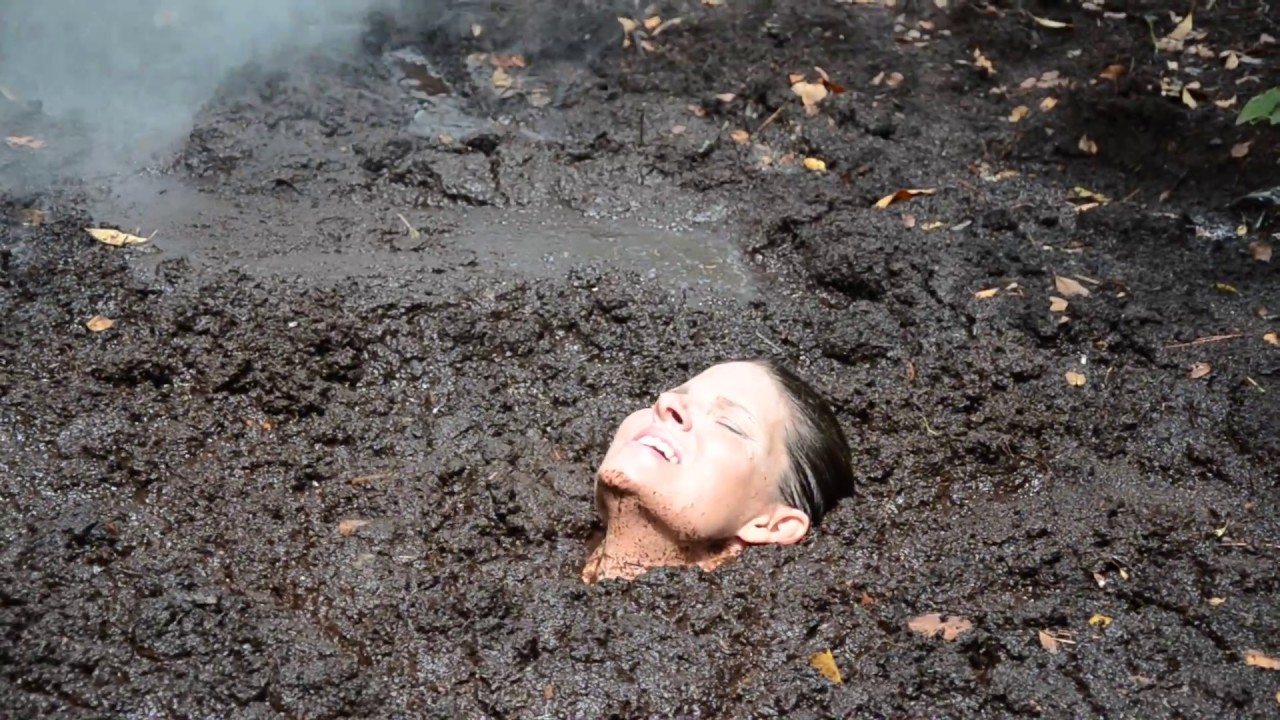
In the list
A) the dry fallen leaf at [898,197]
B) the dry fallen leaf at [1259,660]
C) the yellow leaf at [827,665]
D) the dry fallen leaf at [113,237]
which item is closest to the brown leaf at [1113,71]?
the dry fallen leaf at [898,197]

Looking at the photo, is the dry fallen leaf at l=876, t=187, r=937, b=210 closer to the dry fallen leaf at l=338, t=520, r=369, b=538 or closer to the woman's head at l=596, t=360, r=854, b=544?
the woman's head at l=596, t=360, r=854, b=544

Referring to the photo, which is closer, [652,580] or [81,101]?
[652,580]

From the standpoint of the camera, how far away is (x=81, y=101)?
5012 millimetres

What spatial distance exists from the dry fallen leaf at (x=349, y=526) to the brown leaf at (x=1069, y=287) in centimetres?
265

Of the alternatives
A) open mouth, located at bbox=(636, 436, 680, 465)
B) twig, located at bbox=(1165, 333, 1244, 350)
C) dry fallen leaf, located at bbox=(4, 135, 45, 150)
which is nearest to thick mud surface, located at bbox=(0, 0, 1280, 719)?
twig, located at bbox=(1165, 333, 1244, 350)

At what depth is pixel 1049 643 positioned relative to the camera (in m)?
2.87

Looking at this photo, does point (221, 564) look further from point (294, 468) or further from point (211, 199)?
point (211, 199)

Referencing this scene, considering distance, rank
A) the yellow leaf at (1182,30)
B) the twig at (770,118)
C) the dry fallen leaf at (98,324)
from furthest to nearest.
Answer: the yellow leaf at (1182,30) → the twig at (770,118) → the dry fallen leaf at (98,324)

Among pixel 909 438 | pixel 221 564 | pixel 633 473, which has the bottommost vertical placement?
pixel 909 438

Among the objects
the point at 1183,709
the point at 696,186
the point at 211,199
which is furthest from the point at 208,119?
the point at 1183,709

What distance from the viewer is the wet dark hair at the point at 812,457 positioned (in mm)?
3223

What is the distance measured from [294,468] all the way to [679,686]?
1.39 metres

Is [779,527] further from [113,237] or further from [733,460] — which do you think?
[113,237]

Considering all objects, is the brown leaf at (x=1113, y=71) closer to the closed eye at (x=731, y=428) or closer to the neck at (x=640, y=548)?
the closed eye at (x=731, y=428)
